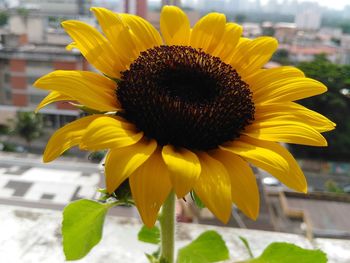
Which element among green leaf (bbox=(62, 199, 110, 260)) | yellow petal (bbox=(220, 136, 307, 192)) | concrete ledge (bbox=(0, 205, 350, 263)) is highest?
yellow petal (bbox=(220, 136, 307, 192))

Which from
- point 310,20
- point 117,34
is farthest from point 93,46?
point 310,20

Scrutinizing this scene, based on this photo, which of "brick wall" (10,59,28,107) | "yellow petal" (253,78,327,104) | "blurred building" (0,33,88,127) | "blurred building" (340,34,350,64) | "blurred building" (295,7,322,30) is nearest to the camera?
"yellow petal" (253,78,327,104)

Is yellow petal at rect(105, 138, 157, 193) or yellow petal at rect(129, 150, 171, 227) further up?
yellow petal at rect(105, 138, 157, 193)

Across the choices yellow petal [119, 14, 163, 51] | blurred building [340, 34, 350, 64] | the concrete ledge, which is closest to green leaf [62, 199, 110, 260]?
yellow petal [119, 14, 163, 51]

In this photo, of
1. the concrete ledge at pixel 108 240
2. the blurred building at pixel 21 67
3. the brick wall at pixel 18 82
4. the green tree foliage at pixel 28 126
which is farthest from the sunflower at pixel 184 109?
the green tree foliage at pixel 28 126

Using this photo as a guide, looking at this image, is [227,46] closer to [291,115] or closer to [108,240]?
[291,115]

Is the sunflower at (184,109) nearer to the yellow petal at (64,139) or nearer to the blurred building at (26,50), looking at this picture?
the yellow petal at (64,139)

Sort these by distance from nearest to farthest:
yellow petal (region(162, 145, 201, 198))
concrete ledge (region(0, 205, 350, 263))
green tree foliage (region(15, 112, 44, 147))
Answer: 1. yellow petal (region(162, 145, 201, 198))
2. concrete ledge (region(0, 205, 350, 263))
3. green tree foliage (region(15, 112, 44, 147))

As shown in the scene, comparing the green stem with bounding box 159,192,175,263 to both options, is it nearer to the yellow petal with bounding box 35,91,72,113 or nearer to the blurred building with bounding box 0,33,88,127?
the yellow petal with bounding box 35,91,72,113
